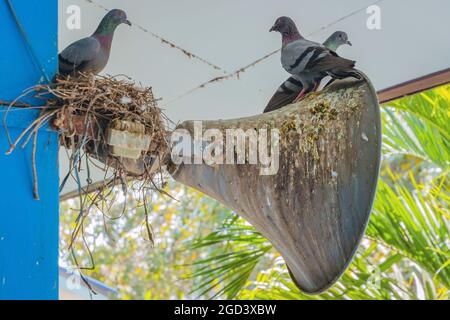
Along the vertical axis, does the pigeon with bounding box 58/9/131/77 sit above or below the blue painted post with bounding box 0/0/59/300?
above

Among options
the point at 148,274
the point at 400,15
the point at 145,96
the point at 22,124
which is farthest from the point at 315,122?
the point at 148,274

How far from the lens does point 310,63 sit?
10.3 feet

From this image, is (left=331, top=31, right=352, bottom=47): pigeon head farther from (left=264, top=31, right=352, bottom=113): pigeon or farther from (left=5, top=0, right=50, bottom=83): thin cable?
(left=5, top=0, right=50, bottom=83): thin cable

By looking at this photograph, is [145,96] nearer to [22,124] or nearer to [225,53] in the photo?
[22,124]

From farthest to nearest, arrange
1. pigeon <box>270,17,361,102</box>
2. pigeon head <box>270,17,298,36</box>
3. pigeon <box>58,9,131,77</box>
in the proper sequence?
pigeon head <box>270,17,298,36</box>
pigeon <box>58,9,131,77</box>
pigeon <box>270,17,361,102</box>

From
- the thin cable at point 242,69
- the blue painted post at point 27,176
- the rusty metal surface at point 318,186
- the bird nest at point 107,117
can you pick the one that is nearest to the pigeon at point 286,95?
the rusty metal surface at point 318,186

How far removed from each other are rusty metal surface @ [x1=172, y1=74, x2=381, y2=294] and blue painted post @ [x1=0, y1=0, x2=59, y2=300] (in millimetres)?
547

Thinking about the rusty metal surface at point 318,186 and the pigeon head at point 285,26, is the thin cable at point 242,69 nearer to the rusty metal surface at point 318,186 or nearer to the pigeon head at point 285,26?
the pigeon head at point 285,26

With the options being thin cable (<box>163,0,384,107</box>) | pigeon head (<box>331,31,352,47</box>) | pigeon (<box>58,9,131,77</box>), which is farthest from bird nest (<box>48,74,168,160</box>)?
thin cable (<box>163,0,384,107</box>)

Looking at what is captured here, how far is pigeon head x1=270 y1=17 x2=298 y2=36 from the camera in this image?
3.61 metres

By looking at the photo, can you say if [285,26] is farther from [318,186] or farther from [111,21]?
[318,186]

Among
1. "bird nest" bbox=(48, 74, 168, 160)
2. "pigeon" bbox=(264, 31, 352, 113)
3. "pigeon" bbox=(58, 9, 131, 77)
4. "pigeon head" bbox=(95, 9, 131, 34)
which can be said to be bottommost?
"bird nest" bbox=(48, 74, 168, 160)

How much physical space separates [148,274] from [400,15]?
10.3 meters

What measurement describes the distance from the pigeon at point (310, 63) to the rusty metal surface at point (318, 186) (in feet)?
0.33
